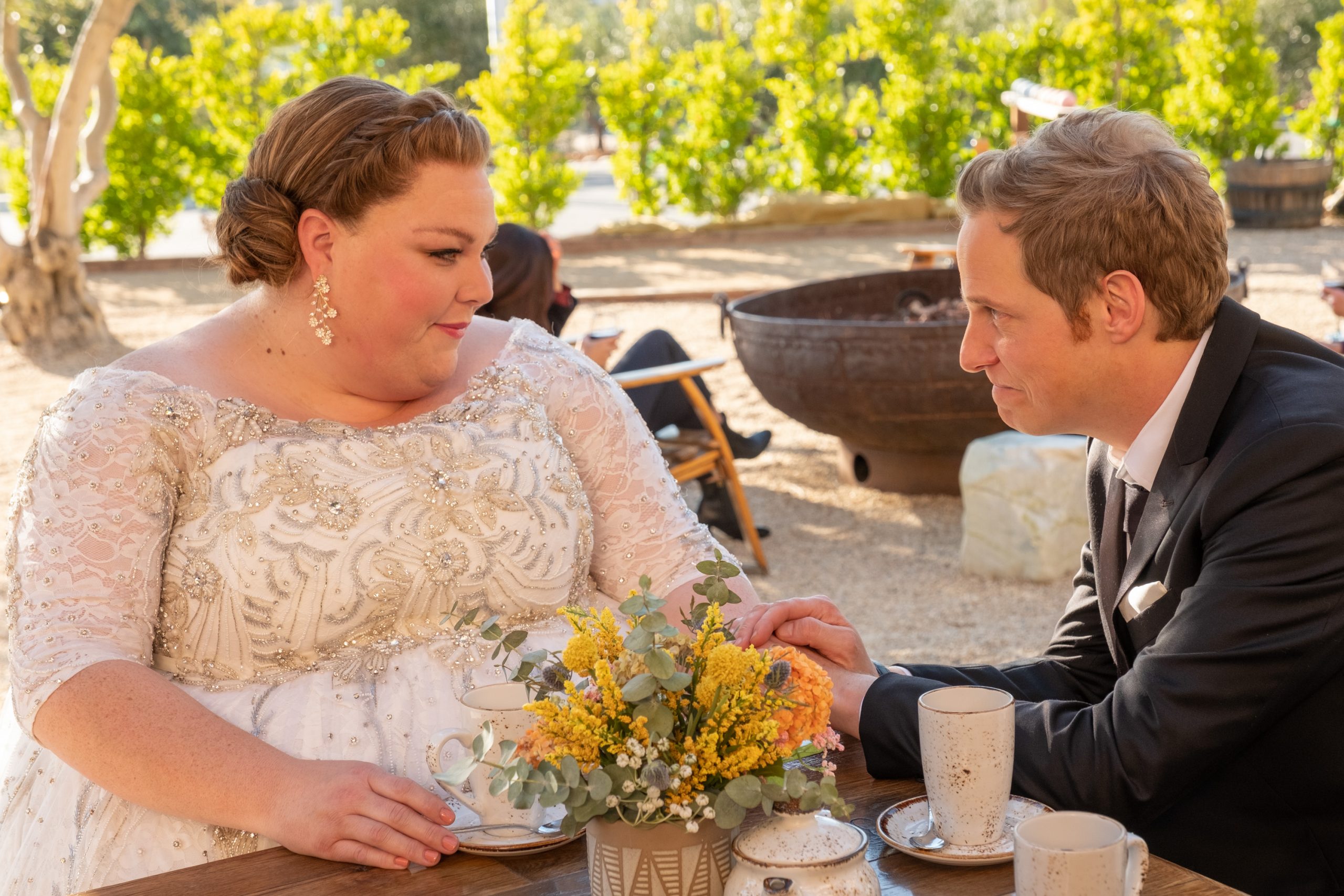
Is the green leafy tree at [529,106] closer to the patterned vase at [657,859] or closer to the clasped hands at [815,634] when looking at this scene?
the clasped hands at [815,634]

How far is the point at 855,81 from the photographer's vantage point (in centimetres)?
2714

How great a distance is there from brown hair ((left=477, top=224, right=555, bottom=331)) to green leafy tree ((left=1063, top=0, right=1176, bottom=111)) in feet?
35.7

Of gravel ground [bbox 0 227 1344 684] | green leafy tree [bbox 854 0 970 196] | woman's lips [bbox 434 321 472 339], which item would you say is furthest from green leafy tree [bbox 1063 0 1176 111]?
woman's lips [bbox 434 321 472 339]

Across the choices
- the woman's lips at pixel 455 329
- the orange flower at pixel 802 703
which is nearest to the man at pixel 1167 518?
the orange flower at pixel 802 703

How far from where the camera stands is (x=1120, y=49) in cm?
1391

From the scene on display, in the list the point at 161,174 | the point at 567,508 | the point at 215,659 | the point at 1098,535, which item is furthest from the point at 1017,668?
the point at 161,174

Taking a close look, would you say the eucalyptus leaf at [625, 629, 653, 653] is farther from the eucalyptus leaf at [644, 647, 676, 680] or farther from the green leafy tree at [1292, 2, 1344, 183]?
the green leafy tree at [1292, 2, 1344, 183]

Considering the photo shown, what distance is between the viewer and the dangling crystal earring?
2.01 m

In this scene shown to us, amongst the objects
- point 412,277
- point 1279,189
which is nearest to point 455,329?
point 412,277

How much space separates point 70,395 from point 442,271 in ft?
1.87

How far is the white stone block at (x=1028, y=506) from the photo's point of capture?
15.8ft

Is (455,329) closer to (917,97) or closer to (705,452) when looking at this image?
(705,452)

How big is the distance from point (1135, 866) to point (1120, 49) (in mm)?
14287

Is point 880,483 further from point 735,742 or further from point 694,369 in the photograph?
point 735,742
